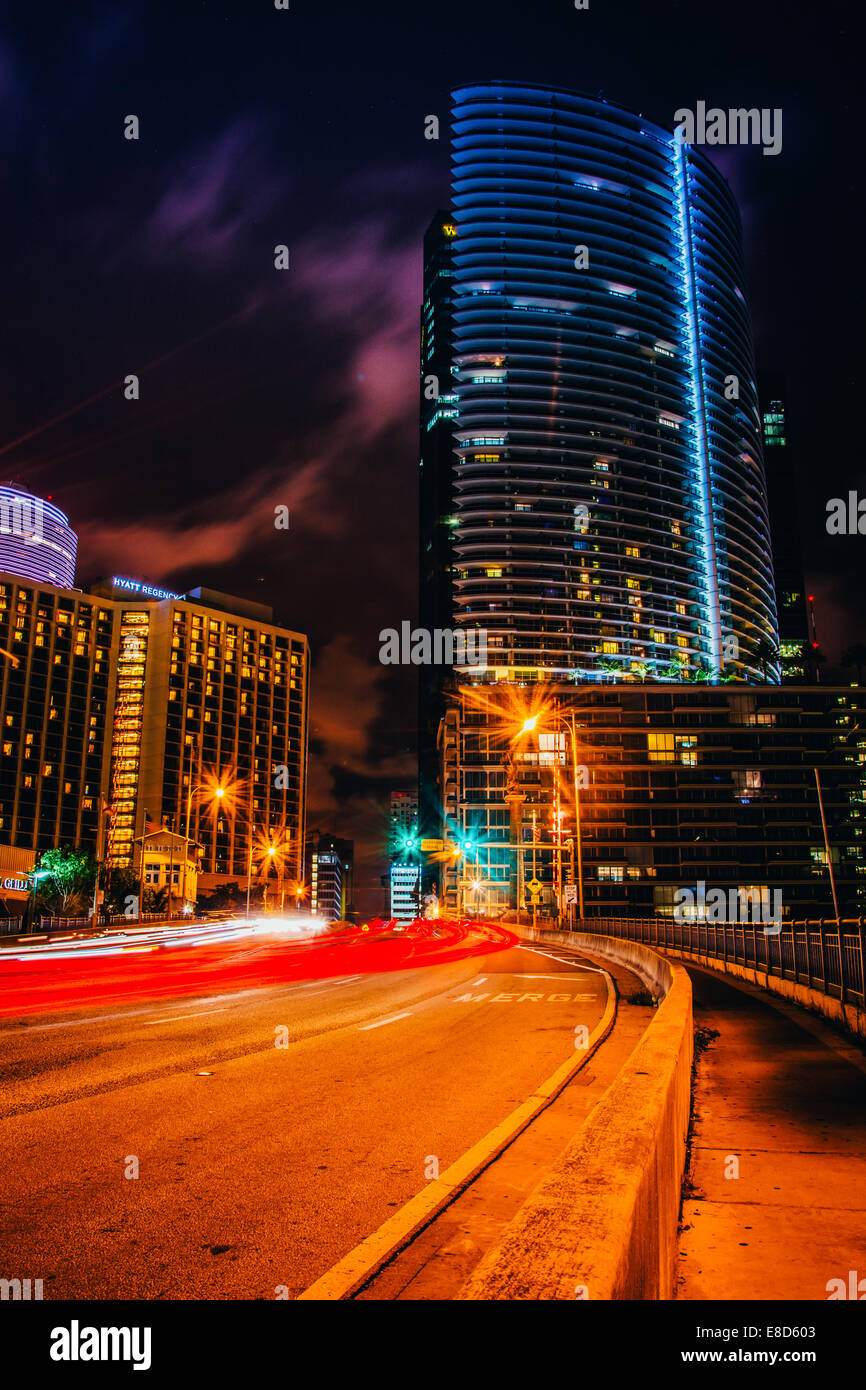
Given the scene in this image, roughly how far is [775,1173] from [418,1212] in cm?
258


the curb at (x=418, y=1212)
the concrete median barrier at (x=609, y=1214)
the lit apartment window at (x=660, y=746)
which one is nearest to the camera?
the concrete median barrier at (x=609, y=1214)

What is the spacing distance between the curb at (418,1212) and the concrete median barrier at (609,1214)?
1.13 m

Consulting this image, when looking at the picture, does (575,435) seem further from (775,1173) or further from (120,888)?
(775,1173)

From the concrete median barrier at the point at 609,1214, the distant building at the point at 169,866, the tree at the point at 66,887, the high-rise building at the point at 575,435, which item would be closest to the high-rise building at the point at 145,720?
the high-rise building at the point at 575,435

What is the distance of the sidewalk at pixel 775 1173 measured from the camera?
4.39 meters

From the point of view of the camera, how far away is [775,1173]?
6.00m

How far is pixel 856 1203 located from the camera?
5305 mm

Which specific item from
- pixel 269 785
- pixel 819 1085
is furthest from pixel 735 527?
pixel 819 1085

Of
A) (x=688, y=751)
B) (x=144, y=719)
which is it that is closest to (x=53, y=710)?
(x=144, y=719)

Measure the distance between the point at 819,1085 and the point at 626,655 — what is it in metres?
168

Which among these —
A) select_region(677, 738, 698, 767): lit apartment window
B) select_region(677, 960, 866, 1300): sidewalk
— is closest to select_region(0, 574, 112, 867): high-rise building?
select_region(677, 738, 698, 767): lit apartment window

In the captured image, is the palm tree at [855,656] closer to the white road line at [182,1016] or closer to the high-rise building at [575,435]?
the high-rise building at [575,435]

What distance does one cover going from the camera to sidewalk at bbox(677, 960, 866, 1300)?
4.39m
